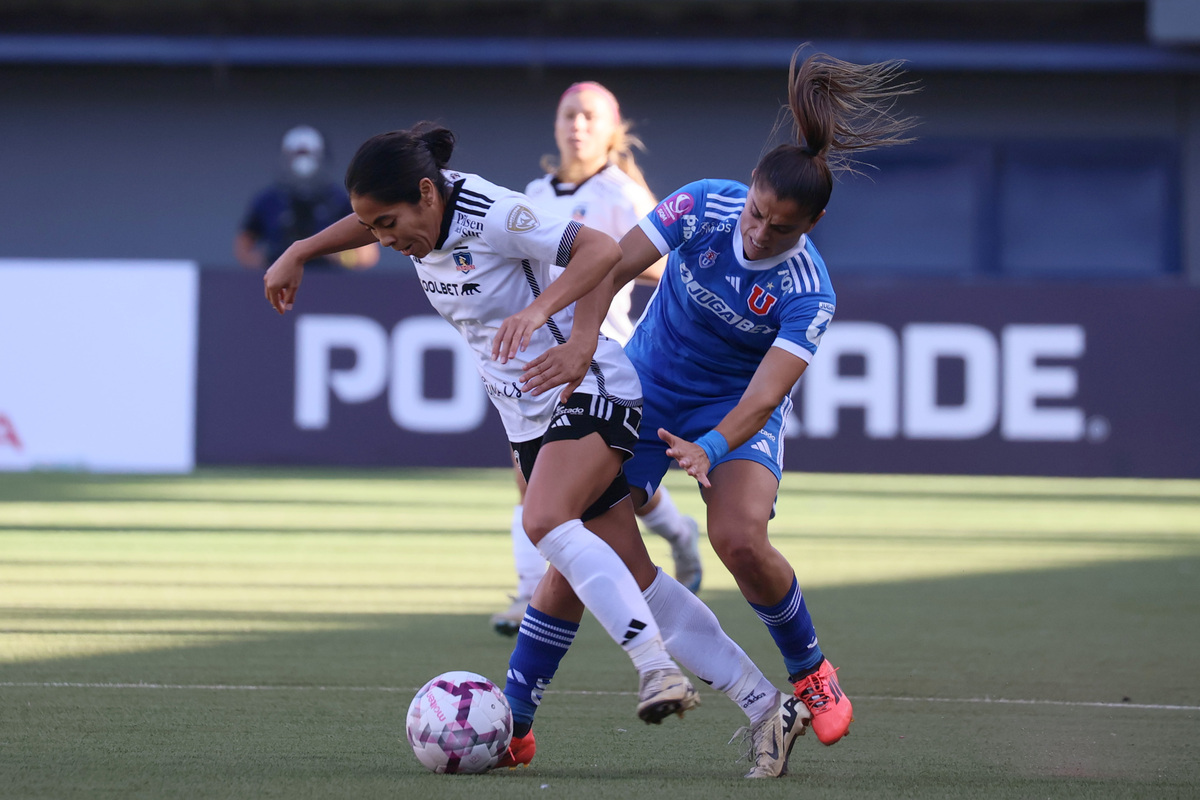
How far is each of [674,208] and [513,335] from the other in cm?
76

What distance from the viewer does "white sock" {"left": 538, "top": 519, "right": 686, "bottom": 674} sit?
125 inches

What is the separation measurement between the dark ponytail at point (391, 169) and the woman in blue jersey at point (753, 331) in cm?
49

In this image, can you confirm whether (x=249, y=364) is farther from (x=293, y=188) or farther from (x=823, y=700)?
(x=823, y=700)

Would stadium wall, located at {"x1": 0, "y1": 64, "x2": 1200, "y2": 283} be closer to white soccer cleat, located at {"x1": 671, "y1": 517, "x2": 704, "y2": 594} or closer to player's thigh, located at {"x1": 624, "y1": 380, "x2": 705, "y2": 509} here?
white soccer cleat, located at {"x1": 671, "y1": 517, "x2": 704, "y2": 594}

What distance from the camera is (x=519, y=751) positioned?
3.45m

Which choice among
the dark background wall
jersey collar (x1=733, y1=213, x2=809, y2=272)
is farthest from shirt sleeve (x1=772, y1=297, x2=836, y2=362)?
the dark background wall

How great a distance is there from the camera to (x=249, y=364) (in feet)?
35.2

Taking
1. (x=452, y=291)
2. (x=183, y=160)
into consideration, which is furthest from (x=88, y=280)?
(x=452, y=291)

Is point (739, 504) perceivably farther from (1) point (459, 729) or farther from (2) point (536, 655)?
(1) point (459, 729)

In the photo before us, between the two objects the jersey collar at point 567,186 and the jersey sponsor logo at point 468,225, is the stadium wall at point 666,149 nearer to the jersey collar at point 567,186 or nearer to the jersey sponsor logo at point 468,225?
the jersey collar at point 567,186

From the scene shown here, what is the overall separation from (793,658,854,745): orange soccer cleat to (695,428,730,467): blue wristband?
644 mm

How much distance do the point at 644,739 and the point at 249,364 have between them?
7.49m

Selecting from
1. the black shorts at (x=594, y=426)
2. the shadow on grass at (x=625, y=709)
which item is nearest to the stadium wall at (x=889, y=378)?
the shadow on grass at (x=625, y=709)

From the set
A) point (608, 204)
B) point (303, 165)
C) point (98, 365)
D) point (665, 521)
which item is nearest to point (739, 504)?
point (665, 521)
